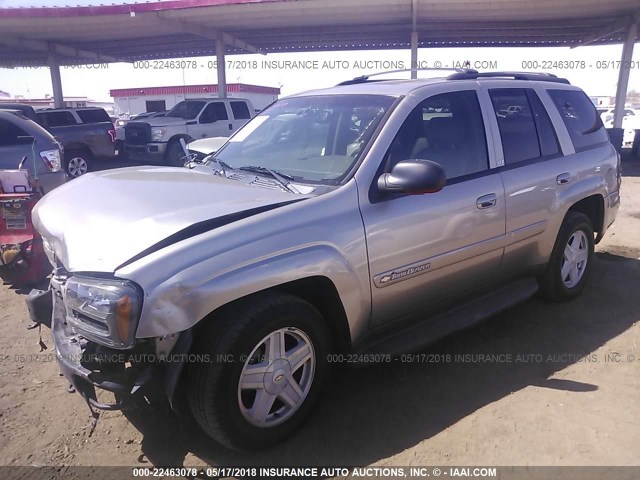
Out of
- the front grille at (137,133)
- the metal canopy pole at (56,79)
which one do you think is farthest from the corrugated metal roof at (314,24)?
the front grille at (137,133)

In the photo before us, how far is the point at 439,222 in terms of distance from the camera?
3250mm

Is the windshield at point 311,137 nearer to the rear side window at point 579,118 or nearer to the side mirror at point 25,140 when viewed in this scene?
the rear side window at point 579,118

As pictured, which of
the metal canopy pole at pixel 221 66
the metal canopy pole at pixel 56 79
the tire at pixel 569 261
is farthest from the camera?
the metal canopy pole at pixel 56 79

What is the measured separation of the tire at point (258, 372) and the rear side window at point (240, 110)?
13350mm

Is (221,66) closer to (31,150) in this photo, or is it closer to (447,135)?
(31,150)

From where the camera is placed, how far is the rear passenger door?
3.81 meters

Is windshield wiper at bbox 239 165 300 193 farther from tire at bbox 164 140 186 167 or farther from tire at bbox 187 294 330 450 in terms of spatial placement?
tire at bbox 164 140 186 167

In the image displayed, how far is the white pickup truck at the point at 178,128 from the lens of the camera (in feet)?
46.1

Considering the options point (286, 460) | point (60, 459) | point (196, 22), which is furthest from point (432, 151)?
point (196, 22)

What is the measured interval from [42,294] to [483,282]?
9.55 feet

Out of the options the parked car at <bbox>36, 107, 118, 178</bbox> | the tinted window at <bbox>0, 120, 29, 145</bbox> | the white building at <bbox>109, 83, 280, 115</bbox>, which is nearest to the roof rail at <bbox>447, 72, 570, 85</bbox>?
the tinted window at <bbox>0, 120, 29, 145</bbox>

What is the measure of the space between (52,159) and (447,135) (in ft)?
17.9

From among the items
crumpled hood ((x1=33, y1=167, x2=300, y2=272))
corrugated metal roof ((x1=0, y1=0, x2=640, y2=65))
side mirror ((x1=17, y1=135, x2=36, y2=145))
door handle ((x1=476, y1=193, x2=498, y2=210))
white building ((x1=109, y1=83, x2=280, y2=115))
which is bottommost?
door handle ((x1=476, y1=193, x2=498, y2=210))

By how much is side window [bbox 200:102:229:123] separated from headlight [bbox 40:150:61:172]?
8015 mm
